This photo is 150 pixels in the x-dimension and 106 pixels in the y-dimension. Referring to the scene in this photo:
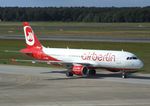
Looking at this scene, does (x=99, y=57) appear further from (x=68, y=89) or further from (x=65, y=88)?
(x=68, y=89)

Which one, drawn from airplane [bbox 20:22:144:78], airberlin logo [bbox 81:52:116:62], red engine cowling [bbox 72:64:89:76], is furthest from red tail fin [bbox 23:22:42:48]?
red engine cowling [bbox 72:64:89:76]

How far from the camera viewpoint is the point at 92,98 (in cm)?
3600

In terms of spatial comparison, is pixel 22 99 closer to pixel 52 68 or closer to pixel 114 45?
pixel 52 68

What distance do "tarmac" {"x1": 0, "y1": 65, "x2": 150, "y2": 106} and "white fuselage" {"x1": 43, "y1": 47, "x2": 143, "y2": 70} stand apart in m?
1.29

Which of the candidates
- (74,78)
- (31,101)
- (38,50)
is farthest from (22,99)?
(38,50)

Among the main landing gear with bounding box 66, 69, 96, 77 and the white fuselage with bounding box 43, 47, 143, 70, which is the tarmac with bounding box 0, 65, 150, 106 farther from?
the white fuselage with bounding box 43, 47, 143, 70

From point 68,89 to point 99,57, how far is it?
366 inches

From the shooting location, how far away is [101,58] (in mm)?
49562

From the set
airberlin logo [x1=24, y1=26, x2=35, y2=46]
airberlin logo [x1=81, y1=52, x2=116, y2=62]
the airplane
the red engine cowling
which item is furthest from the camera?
airberlin logo [x1=24, y1=26, x2=35, y2=46]

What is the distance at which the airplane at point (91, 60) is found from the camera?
48.4 metres

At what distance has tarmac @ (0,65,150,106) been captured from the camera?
3447 centimetres

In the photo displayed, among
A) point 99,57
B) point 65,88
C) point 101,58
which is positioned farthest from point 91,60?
→ point 65,88

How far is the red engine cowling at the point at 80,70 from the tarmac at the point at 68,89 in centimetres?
57

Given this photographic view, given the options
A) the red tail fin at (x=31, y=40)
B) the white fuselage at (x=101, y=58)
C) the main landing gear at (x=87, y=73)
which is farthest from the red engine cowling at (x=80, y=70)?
the red tail fin at (x=31, y=40)
